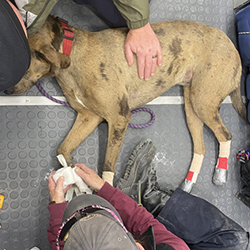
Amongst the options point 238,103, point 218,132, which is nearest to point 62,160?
point 218,132

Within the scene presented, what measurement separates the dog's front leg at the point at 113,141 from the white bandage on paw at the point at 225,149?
1.00 metres

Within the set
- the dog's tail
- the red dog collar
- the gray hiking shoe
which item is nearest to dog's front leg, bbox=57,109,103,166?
the gray hiking shoe

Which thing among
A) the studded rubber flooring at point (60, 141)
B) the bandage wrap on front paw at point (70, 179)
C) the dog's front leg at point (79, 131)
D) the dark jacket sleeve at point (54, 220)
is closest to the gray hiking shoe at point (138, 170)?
the studded rubber flooring at point (60, 141)

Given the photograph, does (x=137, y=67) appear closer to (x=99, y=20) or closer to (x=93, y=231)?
(x=99, y=20)

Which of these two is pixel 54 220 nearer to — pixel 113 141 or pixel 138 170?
pixel 113 141

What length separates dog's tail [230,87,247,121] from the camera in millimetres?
2547

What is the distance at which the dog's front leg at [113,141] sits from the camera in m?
2.07

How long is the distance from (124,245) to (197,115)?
1567 millimetres

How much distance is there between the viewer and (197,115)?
2.46 m

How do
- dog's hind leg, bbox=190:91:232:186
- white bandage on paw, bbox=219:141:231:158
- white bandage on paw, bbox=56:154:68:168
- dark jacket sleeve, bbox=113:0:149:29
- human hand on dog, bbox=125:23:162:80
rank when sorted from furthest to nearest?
white bandage on paw, bbox=219:141:231:158, dog's hind leg, bbox=190:91:232:186, white bandage on paw, bbox=56:154:68:168, human hand on dog, bbox=125:23:162:80, dark jacket sleeve, bbox=113:0:149:29

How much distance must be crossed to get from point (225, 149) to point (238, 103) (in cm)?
45

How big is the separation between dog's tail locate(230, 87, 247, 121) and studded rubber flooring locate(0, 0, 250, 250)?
94 millimetres

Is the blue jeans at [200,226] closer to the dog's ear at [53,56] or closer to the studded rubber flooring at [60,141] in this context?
the studded rubber flooring at [60,141]

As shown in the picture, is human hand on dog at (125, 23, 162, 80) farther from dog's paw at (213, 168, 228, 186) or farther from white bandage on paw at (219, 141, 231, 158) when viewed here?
dog's paw at (213, 168, 228, 186)
